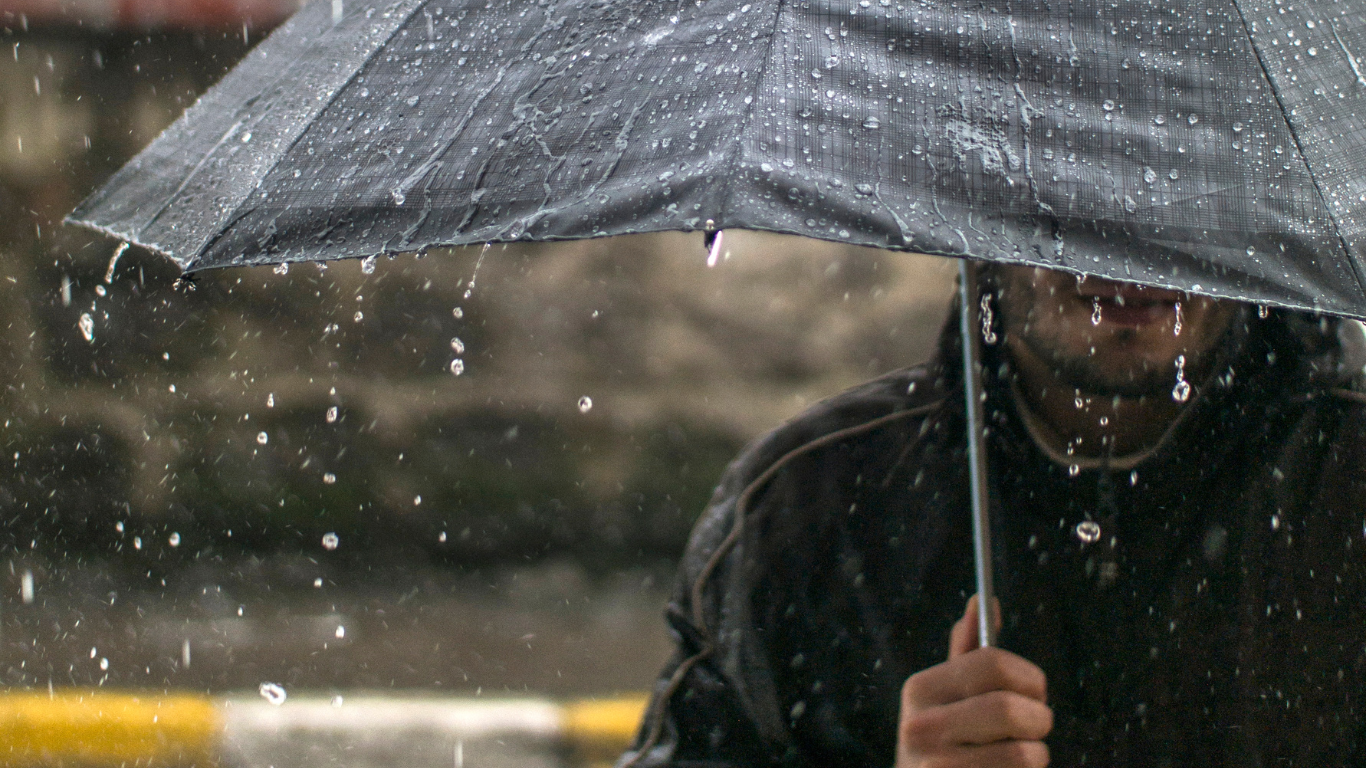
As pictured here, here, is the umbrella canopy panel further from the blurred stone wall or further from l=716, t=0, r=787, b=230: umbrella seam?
the blurred stone wall

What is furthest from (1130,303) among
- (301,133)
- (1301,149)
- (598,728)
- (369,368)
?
(369,368)

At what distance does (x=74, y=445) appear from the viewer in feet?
17.1

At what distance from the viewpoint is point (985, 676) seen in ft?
5.78

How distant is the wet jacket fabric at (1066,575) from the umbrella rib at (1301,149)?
2.64 ft

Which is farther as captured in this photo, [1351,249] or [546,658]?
[546,658]

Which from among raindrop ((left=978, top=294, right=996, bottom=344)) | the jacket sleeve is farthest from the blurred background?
raindrop ((left=978, top=294, right=996, bottom=344))

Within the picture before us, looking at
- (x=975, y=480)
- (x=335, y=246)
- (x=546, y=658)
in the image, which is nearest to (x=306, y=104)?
(x=335, y=246)

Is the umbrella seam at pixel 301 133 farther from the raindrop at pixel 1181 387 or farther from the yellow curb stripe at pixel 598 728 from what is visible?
the yellow curb stripe at pixel 598 728

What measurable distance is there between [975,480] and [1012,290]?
559mm

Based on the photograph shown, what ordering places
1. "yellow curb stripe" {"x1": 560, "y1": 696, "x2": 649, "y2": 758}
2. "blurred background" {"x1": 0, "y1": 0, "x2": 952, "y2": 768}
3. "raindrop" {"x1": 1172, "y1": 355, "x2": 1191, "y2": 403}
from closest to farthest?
1. "raindrop" {"x1": 1172, "y1": 355, "x2": 1191, "y2": 403}
2. "yellow curb stripe" {"x1": 560, "y1": 696, "x2": 649, "y2": 758}
3. "blurred background" {"x1": 0, "y1": 0, "x2": 952, "y2": 768}

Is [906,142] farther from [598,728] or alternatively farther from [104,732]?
[104,732]

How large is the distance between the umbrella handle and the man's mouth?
0.71ft

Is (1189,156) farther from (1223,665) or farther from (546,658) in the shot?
(546,658)

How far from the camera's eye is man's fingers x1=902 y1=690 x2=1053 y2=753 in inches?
68.3
